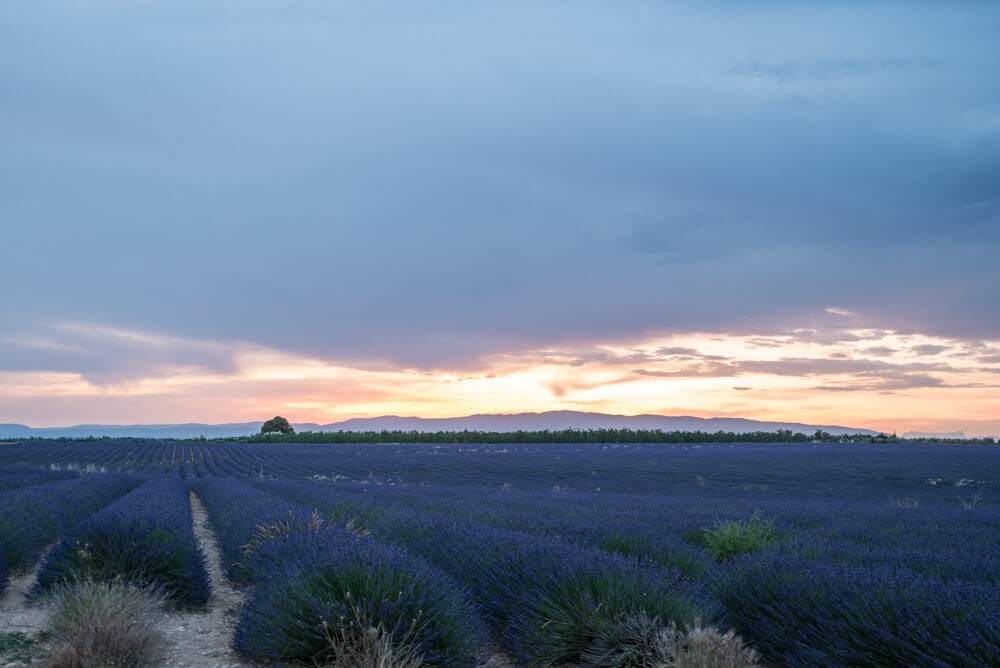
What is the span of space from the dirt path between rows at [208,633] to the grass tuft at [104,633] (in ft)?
0.78

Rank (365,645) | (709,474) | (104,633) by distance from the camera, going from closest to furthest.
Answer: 1. (365,645)
2. (104,633)
3. (709,474)

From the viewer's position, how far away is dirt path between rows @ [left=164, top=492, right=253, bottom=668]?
461 centimetres

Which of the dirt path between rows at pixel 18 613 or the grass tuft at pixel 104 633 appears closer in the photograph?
the grass tuft at pixel 104 633

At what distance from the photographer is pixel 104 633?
4113mm

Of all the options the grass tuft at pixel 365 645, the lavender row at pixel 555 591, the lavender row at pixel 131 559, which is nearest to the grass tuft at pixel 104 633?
the grass tuft at pixel 365 645

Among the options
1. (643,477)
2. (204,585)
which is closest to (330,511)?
(204,585)

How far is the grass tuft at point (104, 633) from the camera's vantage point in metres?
4.05

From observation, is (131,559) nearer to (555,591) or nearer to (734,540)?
(555,591)

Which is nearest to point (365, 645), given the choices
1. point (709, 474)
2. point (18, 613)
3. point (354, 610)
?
point (354, 610)

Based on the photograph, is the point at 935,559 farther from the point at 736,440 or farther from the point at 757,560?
the point at 736,440

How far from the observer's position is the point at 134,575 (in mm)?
6176

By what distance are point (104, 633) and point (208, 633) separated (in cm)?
154

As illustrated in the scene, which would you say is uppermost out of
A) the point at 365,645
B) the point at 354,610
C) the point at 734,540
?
the point at 354,610

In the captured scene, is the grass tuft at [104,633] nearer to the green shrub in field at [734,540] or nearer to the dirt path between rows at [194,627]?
the dirt path between rows at [194,627]
